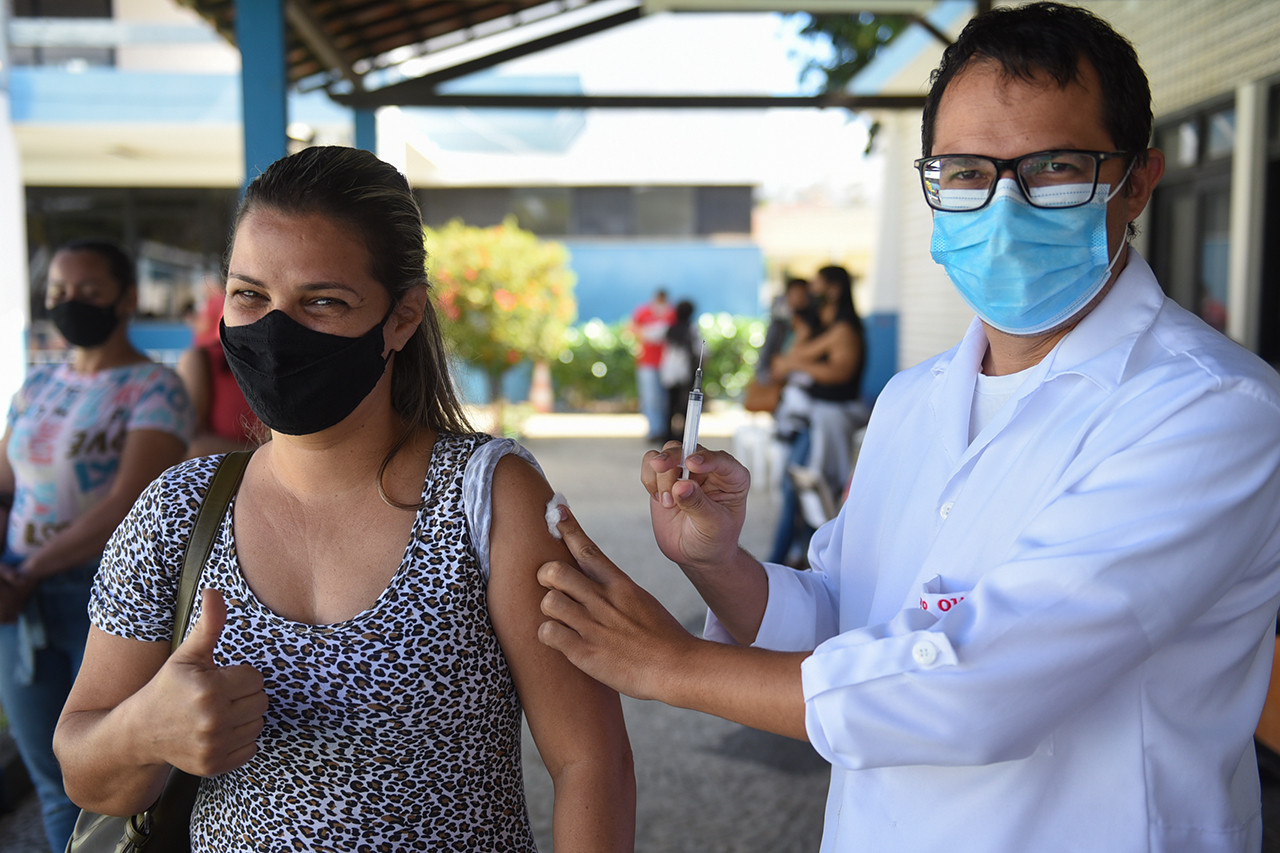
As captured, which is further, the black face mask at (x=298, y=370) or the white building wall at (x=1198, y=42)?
the white building wall at (x=1198, y=42)

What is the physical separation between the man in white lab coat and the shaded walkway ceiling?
18.2 feet

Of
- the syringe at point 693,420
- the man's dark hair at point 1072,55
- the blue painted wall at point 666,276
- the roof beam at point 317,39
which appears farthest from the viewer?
the blue painted wall at point 666,276

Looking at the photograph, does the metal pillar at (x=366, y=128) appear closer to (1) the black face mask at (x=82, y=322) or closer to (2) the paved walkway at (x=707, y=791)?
(2) the paved walkway at (x=707, y=791)

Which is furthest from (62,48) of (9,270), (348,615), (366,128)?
(348,615)

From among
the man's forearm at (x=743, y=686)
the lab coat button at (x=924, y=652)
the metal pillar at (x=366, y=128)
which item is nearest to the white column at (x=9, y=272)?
the metal pillar at (x=366, y=128)

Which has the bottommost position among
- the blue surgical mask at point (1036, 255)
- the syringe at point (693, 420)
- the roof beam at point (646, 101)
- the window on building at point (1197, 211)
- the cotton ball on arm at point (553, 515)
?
the cotton ball on arm at point (553, 515)

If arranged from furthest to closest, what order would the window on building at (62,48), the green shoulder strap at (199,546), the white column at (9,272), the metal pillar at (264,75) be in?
1. the window on building at (62,48)
2. the white column at (9,272)
3. the metal pillar at (264,75)
4. the green shoulder strap at (199,546)

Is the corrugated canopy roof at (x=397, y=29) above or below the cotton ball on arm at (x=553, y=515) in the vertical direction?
above

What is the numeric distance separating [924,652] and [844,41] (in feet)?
30.1

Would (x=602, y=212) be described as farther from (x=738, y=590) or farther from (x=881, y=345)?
(x=738, y=590)

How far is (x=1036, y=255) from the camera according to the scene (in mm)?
1389

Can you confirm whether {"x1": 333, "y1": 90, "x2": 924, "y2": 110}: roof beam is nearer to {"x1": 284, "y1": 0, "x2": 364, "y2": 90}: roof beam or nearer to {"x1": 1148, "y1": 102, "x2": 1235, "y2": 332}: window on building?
{"x1": 284, "y1": 0, "x2": 364, "y2": 90}: roof beam

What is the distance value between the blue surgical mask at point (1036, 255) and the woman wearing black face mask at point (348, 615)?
74 cm

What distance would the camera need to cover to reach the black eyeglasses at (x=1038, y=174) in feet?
4.45
